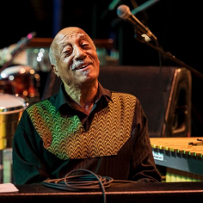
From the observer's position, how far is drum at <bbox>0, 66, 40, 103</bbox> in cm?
657

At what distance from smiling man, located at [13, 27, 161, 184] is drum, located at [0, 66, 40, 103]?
4.07 m

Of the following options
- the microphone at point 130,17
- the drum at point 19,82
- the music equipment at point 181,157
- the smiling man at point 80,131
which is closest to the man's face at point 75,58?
the smiling man at point 80,131

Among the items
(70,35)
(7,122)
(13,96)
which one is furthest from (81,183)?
(13,96)

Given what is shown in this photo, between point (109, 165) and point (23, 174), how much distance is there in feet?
1.32

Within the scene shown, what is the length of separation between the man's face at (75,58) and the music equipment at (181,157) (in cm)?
66

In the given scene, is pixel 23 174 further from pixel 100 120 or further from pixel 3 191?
pixel 3 191

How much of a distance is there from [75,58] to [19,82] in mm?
4699

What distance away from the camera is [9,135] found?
3.37m

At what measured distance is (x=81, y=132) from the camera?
2.34m

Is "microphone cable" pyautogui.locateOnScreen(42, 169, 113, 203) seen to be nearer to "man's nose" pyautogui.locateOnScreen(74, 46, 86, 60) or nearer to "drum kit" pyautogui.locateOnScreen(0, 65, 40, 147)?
"man's nose" pyautogui.locateOnScreen(74, 46, 86, 60)

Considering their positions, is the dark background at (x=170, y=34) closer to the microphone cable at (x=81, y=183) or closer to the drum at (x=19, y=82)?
the drum at (x=19, y=82)

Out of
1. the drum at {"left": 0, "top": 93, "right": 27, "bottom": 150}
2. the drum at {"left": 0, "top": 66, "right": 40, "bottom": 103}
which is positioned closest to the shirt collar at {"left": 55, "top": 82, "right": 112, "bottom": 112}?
the drum at {"left": 0, "top": 93, "right": 27, "bottom": 150}

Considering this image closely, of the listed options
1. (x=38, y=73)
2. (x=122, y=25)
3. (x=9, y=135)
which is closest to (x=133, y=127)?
(x=9, y=135)

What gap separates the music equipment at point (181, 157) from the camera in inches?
102
